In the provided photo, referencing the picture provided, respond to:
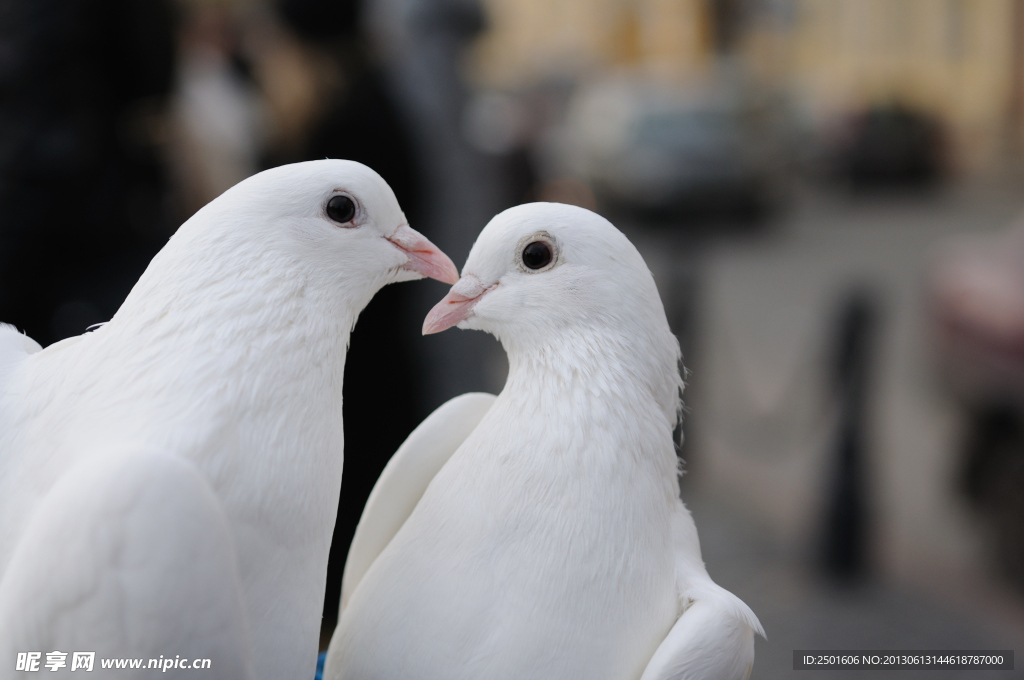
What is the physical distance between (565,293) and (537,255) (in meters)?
0.07

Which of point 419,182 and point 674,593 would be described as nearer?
point 674,593

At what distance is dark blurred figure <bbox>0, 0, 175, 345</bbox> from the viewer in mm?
2562

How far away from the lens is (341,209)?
112 centimetres

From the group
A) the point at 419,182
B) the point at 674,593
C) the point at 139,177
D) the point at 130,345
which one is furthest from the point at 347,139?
the point at 674,593

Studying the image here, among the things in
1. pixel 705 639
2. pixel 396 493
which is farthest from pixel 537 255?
pixel 705 639

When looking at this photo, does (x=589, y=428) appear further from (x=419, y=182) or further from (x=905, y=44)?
(x=905, y=44)

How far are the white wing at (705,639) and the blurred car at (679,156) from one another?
1112cm

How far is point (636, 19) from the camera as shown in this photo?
82.9 ft

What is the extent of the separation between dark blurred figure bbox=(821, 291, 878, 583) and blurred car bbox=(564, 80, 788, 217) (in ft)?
25.6

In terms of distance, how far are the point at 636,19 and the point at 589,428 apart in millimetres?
26169

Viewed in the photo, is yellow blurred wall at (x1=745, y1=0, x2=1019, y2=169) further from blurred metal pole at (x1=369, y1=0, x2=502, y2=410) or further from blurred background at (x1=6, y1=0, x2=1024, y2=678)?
blurred metal pole at (x1=369, y1=0, x2=502, y2=410)

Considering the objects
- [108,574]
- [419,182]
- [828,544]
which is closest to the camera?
[108,574]

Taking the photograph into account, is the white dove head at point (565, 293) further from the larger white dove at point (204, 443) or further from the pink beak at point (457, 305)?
the larger white dove at point (204, 443)

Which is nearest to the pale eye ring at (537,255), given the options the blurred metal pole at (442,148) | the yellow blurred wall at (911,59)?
the blurred metal pole at (442,148)
